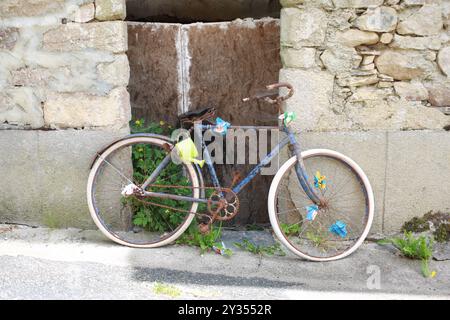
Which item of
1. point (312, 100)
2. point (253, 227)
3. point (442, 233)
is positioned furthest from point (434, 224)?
point (253, 227)

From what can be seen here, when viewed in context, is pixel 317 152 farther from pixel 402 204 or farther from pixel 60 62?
pixel 60 62

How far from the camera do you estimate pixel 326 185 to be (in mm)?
4395

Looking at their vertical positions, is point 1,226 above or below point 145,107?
below

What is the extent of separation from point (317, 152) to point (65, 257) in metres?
1.95

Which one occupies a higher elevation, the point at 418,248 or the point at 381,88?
the point at 381,88

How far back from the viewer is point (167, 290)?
352 centimetres

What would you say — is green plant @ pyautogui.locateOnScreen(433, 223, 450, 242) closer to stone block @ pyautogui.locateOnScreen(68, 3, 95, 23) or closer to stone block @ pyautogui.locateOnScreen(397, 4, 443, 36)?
stone block @ pyautogui.locateOnScreen(397, 4, 443, 36)

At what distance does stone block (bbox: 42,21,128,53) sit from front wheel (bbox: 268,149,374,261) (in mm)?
1598

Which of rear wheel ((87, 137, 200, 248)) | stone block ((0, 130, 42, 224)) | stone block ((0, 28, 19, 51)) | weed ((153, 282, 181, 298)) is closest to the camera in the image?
weed ((153, 282, 181, 298))

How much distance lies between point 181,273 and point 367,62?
80.5 inches

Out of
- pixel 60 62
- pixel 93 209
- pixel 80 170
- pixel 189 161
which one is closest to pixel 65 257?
pixel 93 209

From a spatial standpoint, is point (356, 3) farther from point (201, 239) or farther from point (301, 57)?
point (201, 239)

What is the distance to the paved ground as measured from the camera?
11.6 ft

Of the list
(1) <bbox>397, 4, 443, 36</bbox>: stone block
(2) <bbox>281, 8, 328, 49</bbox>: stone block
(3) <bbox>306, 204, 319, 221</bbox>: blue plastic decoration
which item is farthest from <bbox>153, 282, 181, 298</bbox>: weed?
(1) <bbox>397, 4, 443, 36</bbox>: stone block
